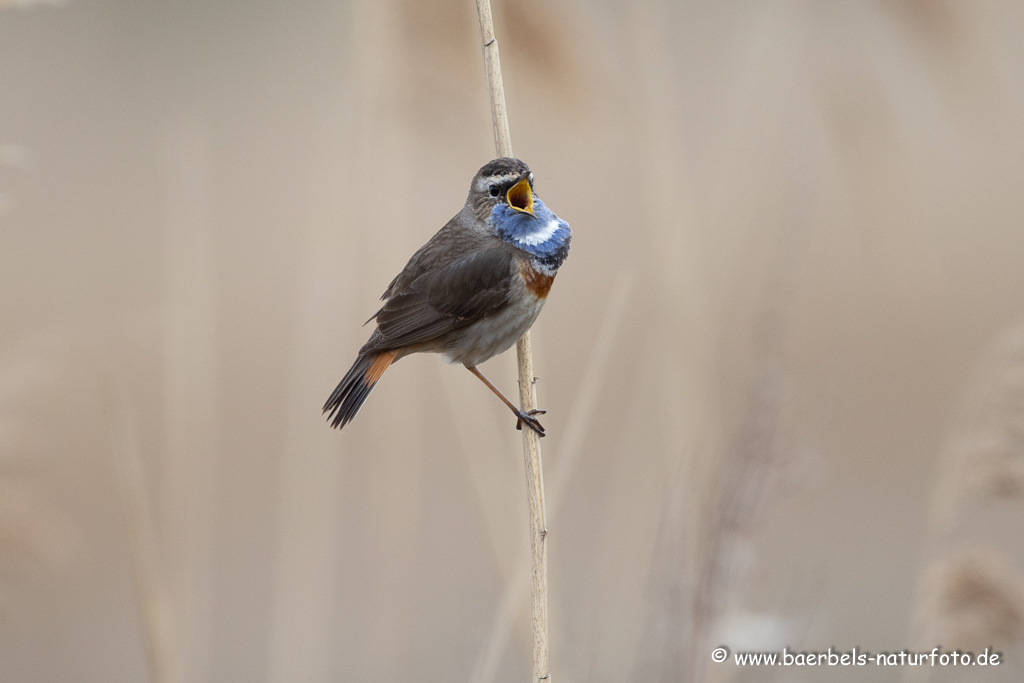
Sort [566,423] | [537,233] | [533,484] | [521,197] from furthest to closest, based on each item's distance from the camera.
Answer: [566,423], [537,233], [521,197], [533,484]

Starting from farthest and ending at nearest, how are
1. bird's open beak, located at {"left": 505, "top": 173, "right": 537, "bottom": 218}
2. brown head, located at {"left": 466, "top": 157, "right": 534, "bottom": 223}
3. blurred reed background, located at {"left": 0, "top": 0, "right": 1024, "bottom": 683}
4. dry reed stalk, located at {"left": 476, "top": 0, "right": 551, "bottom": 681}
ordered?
bird's open beak, located at {"left": 505, "top": 173, "right": 537, "bottom": 218}
brown head, located at {"left": 466, "top": 157, "right": 534, "bottom": 223}
blurred reed background, located at {"left": 0, "top": 0, "right": 1024, "bottom": 683}
dry reed stalk, located at {"left": 476, "top": 0, "right": 551, "bottom": 681}

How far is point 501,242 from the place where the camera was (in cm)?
294

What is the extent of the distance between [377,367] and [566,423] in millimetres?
1093

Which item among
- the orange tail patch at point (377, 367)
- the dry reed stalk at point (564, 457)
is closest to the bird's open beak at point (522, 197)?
the dry reed stalk at point (564, 457)

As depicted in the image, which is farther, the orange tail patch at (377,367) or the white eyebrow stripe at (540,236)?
the white eyebrow stripe at (540,236)

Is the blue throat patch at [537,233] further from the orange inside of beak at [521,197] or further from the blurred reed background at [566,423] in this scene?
the blurred reed background at [566,423]

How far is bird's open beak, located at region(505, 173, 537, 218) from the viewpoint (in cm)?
268

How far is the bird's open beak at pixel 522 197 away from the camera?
2.68 metres

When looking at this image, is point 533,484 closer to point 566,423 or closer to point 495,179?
point 495,179

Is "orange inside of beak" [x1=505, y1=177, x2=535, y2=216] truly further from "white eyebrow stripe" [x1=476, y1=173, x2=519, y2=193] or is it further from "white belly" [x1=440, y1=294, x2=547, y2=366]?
"white belly" [x1=440, y1=294, x2=547, y2=366]

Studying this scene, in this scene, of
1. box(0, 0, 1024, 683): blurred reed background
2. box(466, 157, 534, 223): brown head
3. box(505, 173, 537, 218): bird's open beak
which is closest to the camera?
box(0, 0, 1024, 683): blurred reed background

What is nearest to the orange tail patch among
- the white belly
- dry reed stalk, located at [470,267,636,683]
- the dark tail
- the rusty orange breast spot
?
the dark tail

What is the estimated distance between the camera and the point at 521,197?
2.77m

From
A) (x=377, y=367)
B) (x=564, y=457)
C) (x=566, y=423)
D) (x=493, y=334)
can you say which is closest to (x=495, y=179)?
(x=493, y=334)
